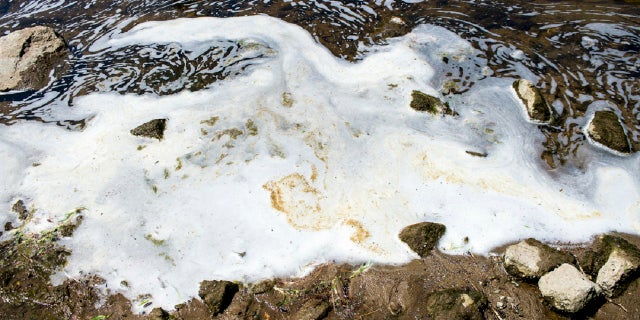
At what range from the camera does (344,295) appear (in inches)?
136

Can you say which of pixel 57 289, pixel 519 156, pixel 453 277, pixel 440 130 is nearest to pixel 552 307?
pixel 453 277

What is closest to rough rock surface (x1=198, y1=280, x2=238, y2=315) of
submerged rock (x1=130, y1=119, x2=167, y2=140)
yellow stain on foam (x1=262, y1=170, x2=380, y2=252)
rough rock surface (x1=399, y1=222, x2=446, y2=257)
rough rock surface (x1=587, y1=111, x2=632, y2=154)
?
yellow stain on foam (x1=262, y1=170, x2=380, y2=252)

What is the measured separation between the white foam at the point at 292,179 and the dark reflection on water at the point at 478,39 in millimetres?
334

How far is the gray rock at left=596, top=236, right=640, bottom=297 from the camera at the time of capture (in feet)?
10.8

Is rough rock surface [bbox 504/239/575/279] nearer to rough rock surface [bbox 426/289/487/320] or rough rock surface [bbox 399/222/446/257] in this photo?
rough rock surface [bbox 426/289/487/320]

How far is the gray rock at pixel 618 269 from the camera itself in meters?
3.29

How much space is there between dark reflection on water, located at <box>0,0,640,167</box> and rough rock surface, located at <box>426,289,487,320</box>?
2.03 metres

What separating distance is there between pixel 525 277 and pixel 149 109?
488 centimetres

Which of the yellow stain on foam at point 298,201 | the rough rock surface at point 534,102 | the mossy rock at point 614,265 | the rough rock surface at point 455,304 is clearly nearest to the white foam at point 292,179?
the yellow stain on foam at point 298,201

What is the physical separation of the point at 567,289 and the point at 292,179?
108 inches

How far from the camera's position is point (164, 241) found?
3.94m

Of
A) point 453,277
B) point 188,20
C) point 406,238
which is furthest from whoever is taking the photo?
point 188,20

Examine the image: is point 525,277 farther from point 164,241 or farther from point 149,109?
point 149,109

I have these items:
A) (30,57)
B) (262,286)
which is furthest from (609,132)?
(30,57)
